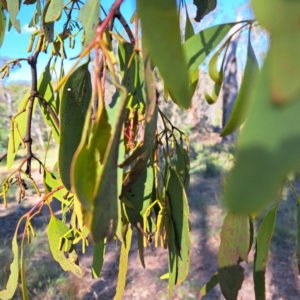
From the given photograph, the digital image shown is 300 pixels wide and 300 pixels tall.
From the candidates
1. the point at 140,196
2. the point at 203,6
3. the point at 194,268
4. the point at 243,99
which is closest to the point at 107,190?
the point at 243,99

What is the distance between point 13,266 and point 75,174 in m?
0.53

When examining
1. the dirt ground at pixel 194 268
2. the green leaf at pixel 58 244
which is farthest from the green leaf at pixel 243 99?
the dirt ground at pixel 194 268

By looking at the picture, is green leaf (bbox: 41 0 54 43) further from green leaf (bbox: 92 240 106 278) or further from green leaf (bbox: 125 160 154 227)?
green leaf (bbox: 92 240 106 278)

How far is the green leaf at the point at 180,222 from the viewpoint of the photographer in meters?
0.57

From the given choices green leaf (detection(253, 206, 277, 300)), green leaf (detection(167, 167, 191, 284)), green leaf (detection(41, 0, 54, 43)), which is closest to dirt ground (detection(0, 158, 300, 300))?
green leaf (detection(253, 206, 277, 300))

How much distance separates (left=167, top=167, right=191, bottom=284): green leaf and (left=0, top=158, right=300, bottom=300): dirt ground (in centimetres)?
127

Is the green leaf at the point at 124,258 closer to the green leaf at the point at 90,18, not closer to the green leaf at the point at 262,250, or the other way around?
the green leaf at the point at 262,250

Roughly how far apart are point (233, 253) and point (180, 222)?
4.7 inches

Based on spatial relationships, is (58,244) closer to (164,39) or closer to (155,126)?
(155,126)

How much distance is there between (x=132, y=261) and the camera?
266 centimetres

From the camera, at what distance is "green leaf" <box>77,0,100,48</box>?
388 mm

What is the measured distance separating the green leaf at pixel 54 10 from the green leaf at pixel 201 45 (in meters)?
0.23

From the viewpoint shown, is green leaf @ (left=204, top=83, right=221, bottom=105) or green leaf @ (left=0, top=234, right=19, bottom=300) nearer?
green leaf @ (left=204, top=83, right=221, bottom=105)

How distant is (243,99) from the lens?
0.40 meters
